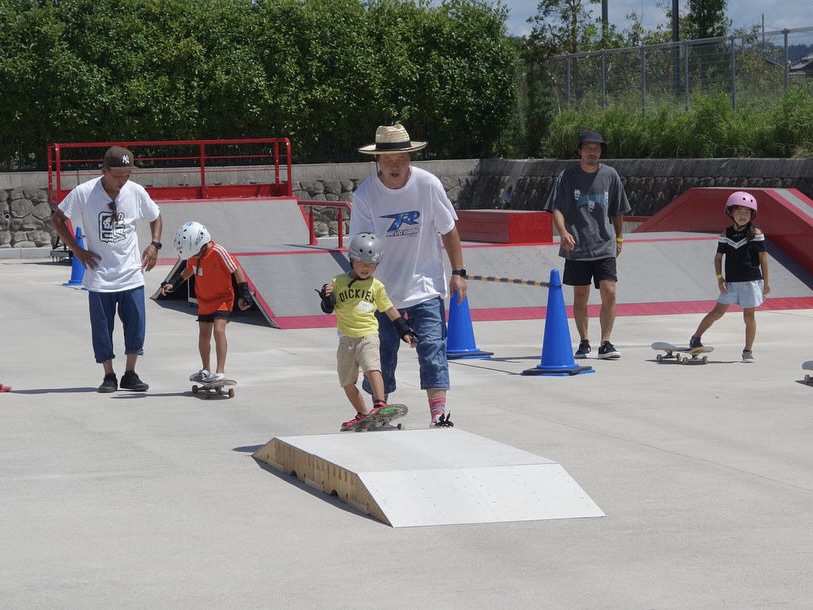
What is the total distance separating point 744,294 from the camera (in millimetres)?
12273

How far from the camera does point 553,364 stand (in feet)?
37.4

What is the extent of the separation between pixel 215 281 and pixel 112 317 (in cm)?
87

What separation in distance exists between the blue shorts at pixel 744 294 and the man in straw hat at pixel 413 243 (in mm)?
4694

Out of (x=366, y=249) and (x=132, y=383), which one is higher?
(x=366, y=249)

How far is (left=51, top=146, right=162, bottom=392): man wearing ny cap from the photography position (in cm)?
1045

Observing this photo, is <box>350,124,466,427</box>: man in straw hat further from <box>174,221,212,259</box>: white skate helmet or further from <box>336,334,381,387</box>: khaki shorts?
<box>174,221,212,259</box>: white skate helmet

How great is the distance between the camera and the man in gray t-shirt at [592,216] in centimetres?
1225

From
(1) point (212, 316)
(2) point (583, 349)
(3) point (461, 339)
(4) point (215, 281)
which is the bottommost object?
(2) point (583, 349)

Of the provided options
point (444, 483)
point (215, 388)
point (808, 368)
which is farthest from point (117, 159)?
point (808, 368)

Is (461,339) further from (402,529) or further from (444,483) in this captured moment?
(402,529)

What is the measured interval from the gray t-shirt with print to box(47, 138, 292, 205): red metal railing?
15431 mm

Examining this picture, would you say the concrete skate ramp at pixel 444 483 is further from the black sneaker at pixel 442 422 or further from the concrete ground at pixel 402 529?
the black sneaker at pixel 442 422

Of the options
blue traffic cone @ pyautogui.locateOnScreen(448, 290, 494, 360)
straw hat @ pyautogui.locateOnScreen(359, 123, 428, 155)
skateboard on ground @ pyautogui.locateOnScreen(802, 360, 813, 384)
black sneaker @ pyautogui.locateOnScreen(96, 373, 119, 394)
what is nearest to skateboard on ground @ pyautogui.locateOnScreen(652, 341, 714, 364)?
skateboard on ground @ pyautogui.locateOnScreen(802, 360, 813, 384)

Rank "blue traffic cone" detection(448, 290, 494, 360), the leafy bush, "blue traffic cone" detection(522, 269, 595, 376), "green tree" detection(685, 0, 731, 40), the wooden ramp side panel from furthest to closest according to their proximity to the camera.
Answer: "green tree" detection(685, 0, 731, 40) → the leafy bush → "blue traffic cone" detection(448, 290, 494, 360) → "blue traffic cone" detection(522, 269, 595, 376) → the wooden ramp side panel
